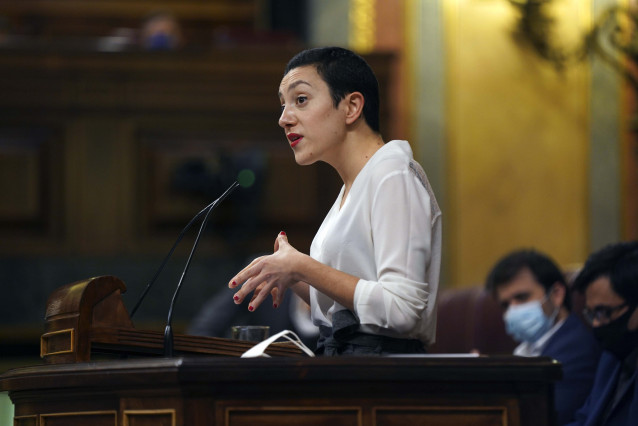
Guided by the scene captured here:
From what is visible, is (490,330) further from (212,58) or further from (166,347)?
(166,347)

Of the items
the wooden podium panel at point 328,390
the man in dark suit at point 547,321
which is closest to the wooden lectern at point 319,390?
the wooden podium panel at point 328,390

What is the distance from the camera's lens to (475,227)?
6480 millimetres

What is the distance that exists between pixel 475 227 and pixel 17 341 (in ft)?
9.28

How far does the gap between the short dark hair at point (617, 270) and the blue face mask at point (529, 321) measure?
0.62 meters

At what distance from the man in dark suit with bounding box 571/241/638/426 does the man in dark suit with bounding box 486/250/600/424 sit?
9.4 inches

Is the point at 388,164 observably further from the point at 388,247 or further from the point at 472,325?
the point at 472,325

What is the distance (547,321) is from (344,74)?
83.2 inches

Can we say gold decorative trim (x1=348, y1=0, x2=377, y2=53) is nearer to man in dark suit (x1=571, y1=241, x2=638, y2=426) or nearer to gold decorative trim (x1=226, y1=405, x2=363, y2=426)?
man in dark suit (x1=571, y1=241, x2=638, y2=426)

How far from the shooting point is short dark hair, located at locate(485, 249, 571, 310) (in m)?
4.00

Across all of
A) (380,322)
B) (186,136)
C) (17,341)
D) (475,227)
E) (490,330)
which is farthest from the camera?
(475,227)

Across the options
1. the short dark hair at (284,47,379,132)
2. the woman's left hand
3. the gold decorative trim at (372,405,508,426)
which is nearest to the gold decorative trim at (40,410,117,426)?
the woman's left hand

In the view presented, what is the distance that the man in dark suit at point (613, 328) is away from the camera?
303 cm

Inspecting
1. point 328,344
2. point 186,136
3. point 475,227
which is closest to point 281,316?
point 186,136

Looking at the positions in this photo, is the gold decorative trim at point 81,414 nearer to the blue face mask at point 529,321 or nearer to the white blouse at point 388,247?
the white blouse at point 388,247
